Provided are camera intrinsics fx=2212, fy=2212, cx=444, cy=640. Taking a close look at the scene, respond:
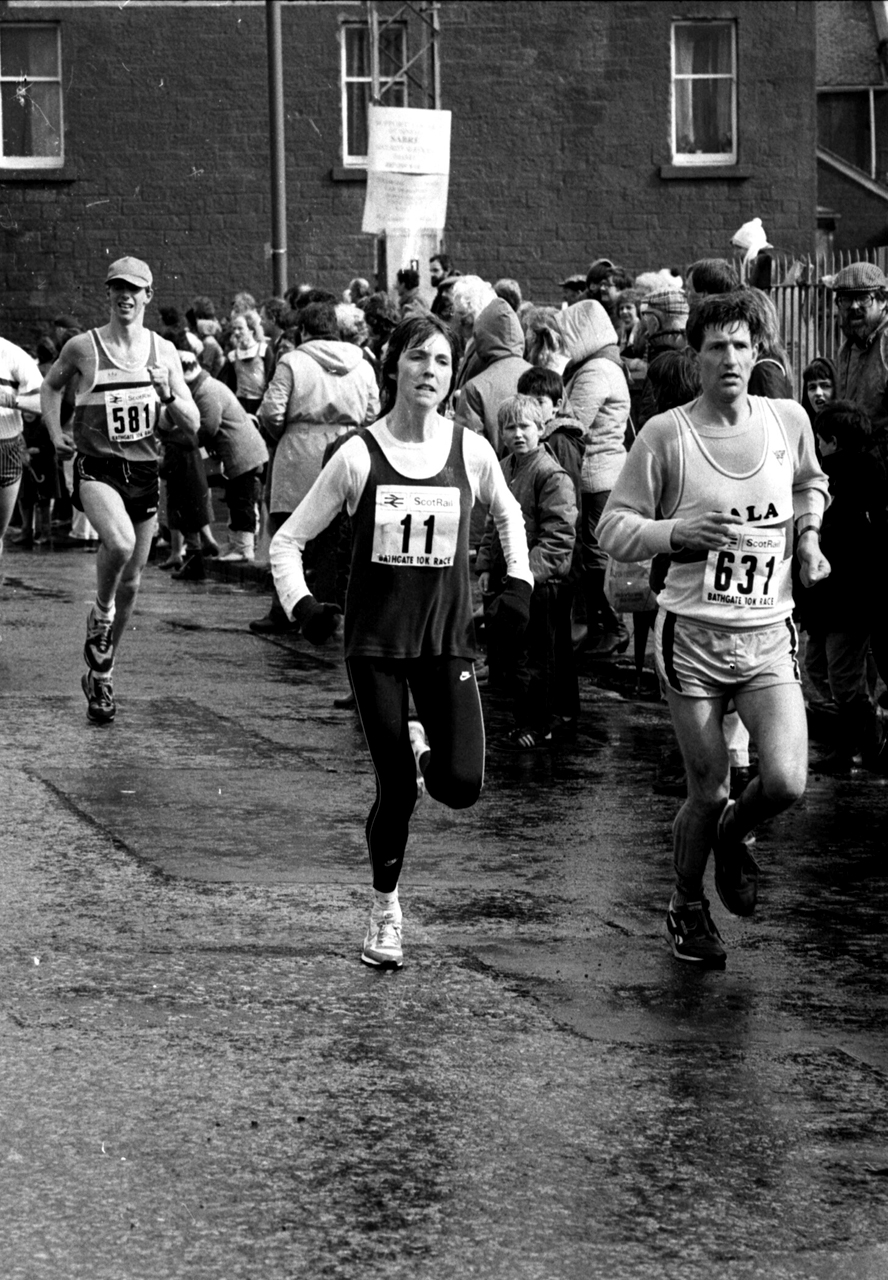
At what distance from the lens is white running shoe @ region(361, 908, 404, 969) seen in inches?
246

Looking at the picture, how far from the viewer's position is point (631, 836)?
8.27 meters

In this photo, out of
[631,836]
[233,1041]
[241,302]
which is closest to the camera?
[233,1041]

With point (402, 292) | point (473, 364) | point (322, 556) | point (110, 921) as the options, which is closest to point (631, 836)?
point (110, 921)

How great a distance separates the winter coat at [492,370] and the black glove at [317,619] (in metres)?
5.97

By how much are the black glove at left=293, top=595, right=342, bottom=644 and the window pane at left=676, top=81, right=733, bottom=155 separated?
83.7 ft

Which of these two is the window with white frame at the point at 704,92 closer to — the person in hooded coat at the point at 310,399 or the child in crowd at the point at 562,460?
the person in hooded coat at the point at 310,399

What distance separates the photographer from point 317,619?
604 cm

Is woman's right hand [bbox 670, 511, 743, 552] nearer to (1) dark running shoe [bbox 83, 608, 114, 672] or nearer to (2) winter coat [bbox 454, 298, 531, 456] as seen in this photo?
(1) dark running shoe [bbox 83, 608, 114, 672]

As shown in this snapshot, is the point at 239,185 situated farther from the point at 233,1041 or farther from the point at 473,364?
the point at 233,1041

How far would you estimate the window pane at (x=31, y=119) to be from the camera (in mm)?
30719

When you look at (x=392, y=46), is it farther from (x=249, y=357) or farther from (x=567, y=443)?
(x=567, y=443)

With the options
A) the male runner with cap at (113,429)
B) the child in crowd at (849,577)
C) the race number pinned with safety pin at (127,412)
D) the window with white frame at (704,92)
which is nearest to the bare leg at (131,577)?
the male runner with cap at (113,429)

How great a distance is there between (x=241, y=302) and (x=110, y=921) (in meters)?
14.9

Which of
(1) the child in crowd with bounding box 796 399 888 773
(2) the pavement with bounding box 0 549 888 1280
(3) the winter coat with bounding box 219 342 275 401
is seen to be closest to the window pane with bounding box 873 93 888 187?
(3) the winter coat with bounding box 219 342 275 401
